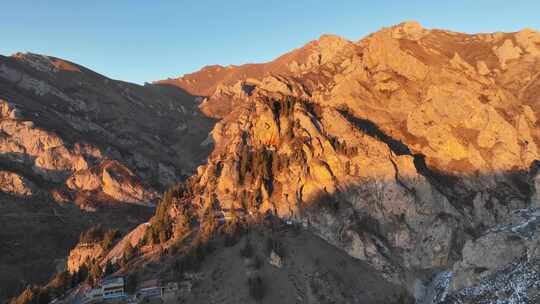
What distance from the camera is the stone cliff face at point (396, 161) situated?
117188mm

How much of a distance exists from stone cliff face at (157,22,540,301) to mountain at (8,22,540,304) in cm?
31

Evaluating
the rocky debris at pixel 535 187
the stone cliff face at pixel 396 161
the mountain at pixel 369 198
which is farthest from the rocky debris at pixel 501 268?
the rocky debris at pixel 535 187

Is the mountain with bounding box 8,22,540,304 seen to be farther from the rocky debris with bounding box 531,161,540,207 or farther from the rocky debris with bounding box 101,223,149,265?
the rocky debris with bounding box 101,223,149,265

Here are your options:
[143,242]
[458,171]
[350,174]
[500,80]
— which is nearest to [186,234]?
[143,242]

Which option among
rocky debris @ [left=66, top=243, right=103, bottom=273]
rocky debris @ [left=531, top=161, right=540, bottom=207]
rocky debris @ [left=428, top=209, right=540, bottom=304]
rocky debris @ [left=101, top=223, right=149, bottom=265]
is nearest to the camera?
rocky debris @ [left=428, top=209, right=540, bottom=304]

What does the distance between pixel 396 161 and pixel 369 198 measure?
1141 centimetres

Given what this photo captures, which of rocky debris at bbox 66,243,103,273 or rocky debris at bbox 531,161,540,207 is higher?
rocky debris at bbox 531,161,540,207

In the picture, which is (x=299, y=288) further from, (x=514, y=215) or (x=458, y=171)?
(x=458, y=171)

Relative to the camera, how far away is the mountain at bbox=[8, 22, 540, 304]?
103 m

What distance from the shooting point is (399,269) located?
111750mm

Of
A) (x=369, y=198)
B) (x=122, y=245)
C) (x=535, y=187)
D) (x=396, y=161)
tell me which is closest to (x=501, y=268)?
(x=369, y=198)

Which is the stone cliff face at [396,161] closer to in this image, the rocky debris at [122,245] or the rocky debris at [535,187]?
the rocky debris at [535,187]

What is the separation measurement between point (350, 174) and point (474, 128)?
36952 mm

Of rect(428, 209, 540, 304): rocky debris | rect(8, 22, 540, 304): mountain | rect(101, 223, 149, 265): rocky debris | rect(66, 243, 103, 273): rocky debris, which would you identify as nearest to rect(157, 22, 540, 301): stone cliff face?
rect(8, 22, 540, 304): mountain
